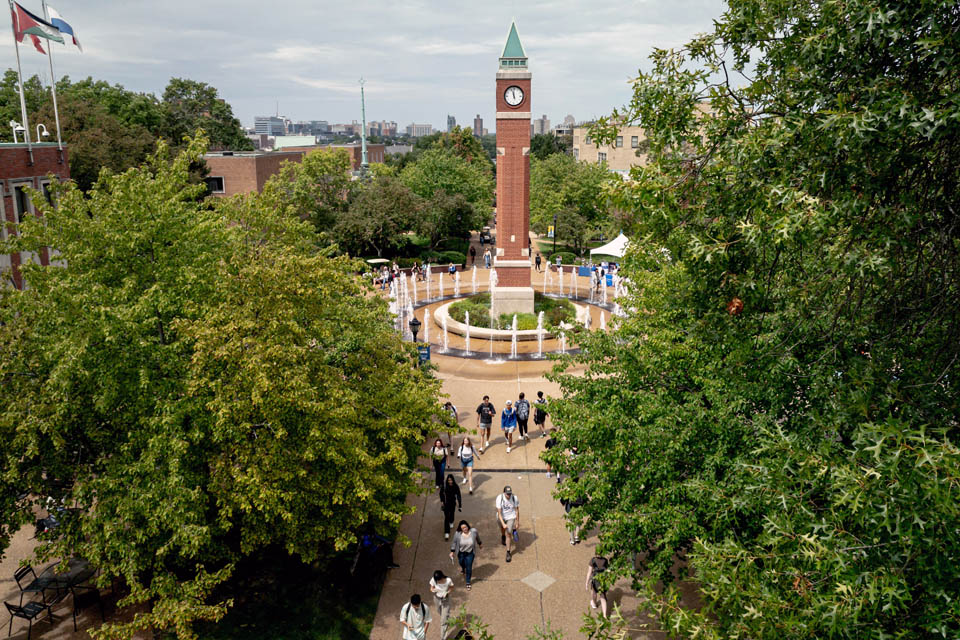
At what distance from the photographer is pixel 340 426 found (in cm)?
1045

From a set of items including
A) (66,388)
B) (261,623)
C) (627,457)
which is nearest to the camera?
(66,388)

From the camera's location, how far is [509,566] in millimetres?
13602

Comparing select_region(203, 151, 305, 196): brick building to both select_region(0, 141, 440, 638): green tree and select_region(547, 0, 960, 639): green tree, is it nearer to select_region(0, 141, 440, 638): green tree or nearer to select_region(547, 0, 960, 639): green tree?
select_region(0, 141, 440, 638): green tree

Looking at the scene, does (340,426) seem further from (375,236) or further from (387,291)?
(375,236)

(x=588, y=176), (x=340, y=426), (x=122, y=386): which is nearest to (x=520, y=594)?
(x=340, y=426)

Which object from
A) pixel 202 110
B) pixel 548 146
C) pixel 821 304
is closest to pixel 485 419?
pixel 821 304

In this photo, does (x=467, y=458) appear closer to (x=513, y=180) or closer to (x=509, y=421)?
(x=509, y=421)

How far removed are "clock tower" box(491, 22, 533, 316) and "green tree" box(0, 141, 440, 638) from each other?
21.4 m

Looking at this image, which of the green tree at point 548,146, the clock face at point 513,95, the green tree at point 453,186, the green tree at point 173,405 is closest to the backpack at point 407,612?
the green tree at point 173,405

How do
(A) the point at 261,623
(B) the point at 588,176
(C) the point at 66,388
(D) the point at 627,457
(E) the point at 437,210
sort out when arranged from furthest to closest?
(B) the point at 588,176, (E) the point at 437,210, (A) the point at 261,623, (D) the point at 627,457, (C) the point at 66,388

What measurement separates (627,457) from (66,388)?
835 cm

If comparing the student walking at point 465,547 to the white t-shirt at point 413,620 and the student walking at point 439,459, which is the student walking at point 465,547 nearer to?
the white t-shirt at point 413,620

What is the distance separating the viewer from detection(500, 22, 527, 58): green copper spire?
103ft

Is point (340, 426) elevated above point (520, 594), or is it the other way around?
point (340, 426)
